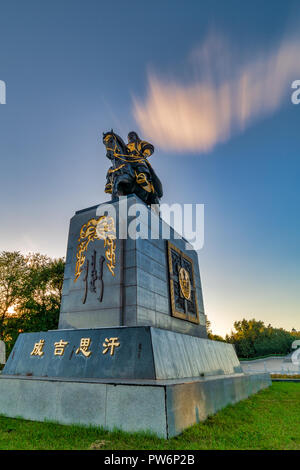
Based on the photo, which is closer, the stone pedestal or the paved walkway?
the stone pedestal

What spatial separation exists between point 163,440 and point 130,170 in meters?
7.63

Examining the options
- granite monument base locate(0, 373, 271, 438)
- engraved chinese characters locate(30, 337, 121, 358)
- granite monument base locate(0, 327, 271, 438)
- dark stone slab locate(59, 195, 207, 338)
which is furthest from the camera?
dark stone slab locate(59, 195, 207, 338)

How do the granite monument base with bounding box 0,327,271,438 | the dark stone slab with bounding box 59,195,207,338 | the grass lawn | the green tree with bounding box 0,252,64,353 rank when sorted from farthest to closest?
the green tree with bounding box 0,252,64,353, the dark stone slab with bounding box 59,195,207,338, the granite monument base with bounding box 0,327,271,438, the grass lawn

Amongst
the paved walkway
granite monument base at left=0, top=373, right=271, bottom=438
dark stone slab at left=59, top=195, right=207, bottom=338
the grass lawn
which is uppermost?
dark stone slab at left=59, top=195, right=207, bottom=338

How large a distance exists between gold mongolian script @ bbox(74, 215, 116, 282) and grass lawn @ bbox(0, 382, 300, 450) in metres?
3.31

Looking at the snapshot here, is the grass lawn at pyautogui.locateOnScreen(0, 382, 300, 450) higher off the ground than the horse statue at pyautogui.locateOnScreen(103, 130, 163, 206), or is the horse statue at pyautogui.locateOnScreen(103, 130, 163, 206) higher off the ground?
the horse statue at pyautogui.locateOnScreen(103, 130, 163, 206)

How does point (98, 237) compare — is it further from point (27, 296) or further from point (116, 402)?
point (27, 296)

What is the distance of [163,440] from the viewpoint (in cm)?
335

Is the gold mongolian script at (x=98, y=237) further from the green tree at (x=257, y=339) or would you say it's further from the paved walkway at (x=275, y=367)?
the green tree at (x=257, y=339)

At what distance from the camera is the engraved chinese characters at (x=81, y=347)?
493 cm

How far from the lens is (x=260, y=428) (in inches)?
168

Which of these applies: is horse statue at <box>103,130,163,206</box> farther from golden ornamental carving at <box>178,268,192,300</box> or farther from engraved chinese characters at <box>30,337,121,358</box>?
engraved chinese characters at <box>30,337,121,358</box>

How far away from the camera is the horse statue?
29.4 feet

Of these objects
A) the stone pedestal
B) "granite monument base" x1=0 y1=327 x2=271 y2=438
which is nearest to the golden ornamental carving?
the stone pedestal
